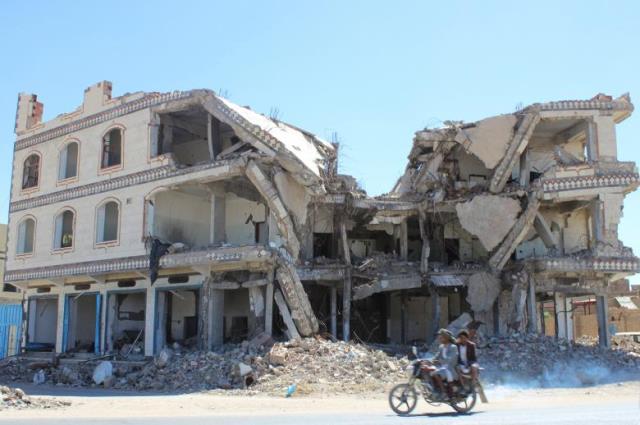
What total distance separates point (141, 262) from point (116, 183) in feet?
12.5

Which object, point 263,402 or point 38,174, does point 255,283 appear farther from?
point 38,174

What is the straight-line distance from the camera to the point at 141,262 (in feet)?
83.3

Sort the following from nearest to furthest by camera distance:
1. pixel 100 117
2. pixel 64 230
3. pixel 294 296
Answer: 1. pixel 294 296
2. pixel 100 117
3. pixel 64 230

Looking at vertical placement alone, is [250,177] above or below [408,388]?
above

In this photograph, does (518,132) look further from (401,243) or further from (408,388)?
(408,388)

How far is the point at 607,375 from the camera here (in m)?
20.5

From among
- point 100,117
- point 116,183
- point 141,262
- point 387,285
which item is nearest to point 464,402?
point 387,285

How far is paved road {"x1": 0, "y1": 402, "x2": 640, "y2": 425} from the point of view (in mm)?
10695

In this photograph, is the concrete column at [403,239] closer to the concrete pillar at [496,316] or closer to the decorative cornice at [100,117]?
the concrete pillar at [496,316]

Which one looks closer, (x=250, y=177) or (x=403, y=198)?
→ (x=250, y=177)

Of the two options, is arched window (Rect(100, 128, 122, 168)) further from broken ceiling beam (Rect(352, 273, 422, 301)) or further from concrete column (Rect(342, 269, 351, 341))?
broken ceiling beam (Rect(352, 273, 422, 301))

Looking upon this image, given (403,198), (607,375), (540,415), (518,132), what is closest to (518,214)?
(518,132)

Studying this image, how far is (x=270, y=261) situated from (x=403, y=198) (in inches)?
326

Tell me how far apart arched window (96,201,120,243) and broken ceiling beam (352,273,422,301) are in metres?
10.4
